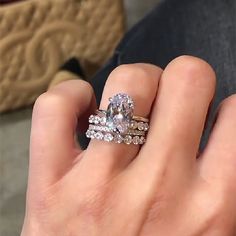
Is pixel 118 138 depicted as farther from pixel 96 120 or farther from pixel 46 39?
pixel 46 39

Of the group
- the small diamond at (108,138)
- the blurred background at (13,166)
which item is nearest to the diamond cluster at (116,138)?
the small diamond at (108,138)

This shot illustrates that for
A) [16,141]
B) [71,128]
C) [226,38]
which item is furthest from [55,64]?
[71,128]

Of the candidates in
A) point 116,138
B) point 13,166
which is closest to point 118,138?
point 116,138

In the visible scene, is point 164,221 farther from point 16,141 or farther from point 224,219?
point 16,141

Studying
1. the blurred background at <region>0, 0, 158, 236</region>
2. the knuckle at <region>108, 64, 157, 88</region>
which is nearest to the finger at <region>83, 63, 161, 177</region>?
the knuckle at <region>108, 64, 157, 88</region>

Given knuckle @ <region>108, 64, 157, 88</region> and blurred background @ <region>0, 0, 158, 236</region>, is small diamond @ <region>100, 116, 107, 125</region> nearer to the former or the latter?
knuckle @ <region>108, 64, 157, 88</region>
